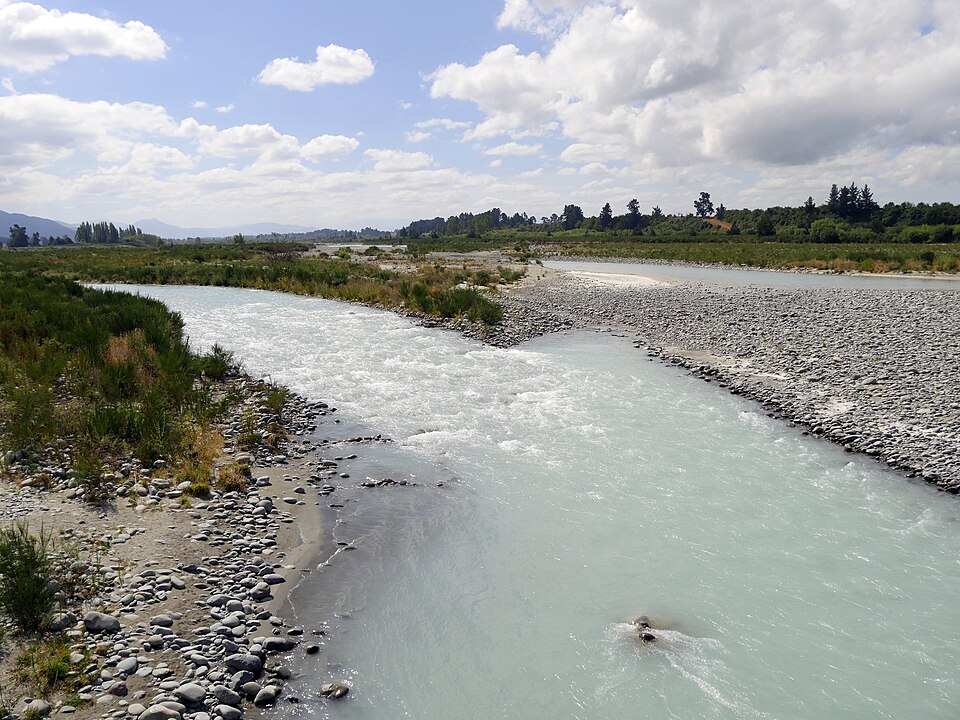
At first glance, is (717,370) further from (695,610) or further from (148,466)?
(148,466)

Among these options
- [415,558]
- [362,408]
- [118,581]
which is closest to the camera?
[118,581]

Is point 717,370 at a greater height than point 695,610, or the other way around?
point 717,370

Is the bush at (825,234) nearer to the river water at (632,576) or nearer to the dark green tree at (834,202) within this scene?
the dark green tree at (834,202)

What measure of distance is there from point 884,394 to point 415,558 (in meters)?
13.1

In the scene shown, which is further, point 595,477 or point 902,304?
point 902,304

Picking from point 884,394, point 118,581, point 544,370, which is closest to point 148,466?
point 118,581

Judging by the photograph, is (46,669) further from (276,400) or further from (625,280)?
(625,280)

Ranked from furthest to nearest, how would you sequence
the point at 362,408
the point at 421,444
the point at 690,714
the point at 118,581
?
1. the point at 362,408
2. the point at 421,444
3. the point at 118,581
4. the point at 690,714

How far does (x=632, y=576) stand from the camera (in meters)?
8.20

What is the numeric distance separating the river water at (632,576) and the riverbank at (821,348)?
1.17 metres

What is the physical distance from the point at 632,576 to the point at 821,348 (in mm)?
15680

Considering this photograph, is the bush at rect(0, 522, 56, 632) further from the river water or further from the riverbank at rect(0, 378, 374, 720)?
the river water

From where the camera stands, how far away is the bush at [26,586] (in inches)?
234

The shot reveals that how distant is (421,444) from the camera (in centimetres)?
1309
